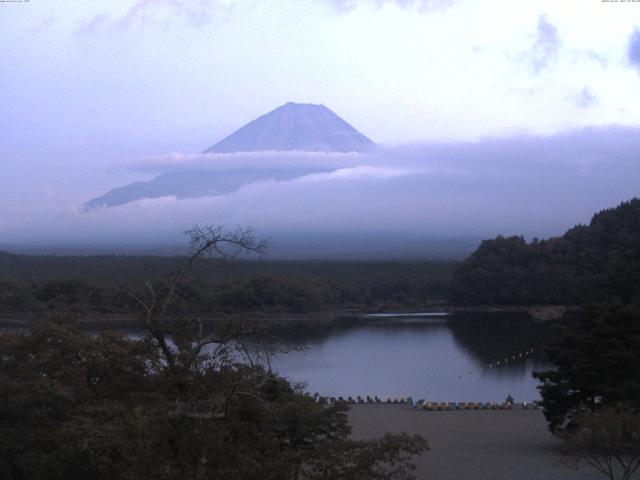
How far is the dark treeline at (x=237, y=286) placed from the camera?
109ft

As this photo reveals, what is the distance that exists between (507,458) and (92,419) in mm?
6506

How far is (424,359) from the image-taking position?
24734 millimetres

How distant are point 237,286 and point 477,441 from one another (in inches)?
1060

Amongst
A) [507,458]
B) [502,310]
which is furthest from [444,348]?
[507,458]

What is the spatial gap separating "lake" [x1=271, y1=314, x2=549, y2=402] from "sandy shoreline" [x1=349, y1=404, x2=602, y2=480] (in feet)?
6.01

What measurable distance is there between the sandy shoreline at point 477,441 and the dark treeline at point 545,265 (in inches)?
908

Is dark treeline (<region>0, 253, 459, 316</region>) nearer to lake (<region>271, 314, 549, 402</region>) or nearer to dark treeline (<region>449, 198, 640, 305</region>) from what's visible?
dark treeline (<region>449, 198, 640, 305</region>)

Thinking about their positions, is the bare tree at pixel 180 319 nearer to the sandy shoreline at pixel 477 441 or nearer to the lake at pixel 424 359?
the sandy shoreline at pixel 477 441

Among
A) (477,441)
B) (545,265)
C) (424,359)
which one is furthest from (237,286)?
(477,441)

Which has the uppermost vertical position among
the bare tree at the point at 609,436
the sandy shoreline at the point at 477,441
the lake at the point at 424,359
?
the bare tree at the point at 609,436

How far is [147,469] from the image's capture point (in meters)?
4.34

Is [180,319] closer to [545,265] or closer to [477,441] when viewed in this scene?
[477,441]

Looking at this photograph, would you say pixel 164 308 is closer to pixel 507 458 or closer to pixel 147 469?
pixel 147 469

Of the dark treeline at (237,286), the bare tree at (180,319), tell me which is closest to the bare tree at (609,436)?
the bare tree at (180,319)
